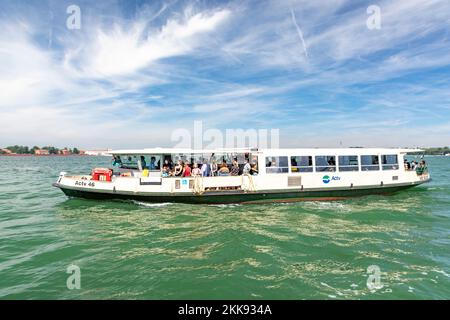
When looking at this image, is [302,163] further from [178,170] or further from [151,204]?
[151,204]

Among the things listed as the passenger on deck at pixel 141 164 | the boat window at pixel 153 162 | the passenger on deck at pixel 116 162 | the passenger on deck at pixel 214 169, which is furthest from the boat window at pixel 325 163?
the passenger on deck at pixel 116 162

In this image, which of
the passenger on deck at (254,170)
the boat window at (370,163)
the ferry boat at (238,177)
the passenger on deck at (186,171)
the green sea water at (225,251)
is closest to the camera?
the green sea water at (225,251)

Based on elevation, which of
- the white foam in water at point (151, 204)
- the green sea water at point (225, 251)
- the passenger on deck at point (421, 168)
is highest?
the passenger on deck at point (421, 168)

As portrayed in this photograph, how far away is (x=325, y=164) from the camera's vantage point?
681 inches

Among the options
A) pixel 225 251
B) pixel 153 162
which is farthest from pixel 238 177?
pixel 225 251

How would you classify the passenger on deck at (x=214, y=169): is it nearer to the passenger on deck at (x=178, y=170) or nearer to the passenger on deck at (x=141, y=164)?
the passenger on deck at (x=178, y=170)

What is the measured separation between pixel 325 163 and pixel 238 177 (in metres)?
5.42

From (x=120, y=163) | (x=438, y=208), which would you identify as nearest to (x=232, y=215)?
(x=120, y=163)

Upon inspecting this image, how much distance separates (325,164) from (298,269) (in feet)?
34.5

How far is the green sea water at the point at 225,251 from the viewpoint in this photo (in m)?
6.98

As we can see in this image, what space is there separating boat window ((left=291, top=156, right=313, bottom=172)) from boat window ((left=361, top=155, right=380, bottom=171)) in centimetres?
362
